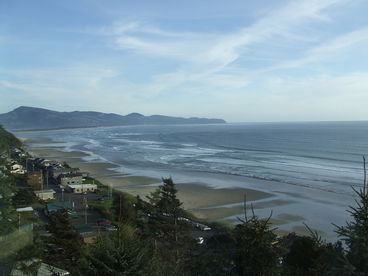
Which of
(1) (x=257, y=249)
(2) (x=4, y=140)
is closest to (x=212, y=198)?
(2) (x=4, y=140)

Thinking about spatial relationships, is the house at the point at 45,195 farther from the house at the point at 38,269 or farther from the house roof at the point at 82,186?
the house at the point at 38,269

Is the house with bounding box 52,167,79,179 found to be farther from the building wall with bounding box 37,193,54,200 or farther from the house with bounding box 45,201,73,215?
the house with bounding box 45,201,73,215

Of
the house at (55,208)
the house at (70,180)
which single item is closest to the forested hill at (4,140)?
the house at (55,208)

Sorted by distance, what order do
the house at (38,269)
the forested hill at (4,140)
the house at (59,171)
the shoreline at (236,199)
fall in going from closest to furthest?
1. the house at (38,269)
2. the shoreline at (236,199)
3. the forested hill at (4,140)
4. the house at (59,171)

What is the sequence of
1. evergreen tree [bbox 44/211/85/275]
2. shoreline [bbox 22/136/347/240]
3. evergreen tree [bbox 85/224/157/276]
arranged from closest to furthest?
evergreen tree [bbox 85/224/157/276] → evergreen tree [bbox 44/211/85/275] → shoreline [bbox 22/136/347/240]

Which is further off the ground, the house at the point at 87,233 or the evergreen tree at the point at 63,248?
the evergreen tree at the point at 63,248

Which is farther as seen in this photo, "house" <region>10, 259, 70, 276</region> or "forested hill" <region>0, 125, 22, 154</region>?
"forested hill" <region>0, 125, 22, 154</region>

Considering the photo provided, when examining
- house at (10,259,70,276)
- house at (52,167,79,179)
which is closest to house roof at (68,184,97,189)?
house at (52,167,79,179)
